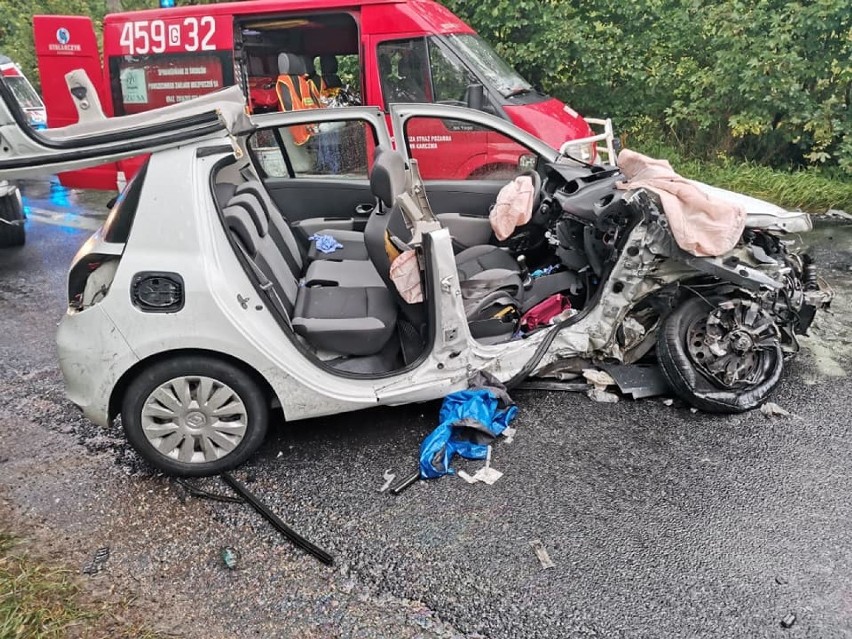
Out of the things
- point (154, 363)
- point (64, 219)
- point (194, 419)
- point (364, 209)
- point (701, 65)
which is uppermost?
point (701, 65)

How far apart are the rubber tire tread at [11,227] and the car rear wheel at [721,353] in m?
6.54

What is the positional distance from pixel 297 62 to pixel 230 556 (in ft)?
19.7

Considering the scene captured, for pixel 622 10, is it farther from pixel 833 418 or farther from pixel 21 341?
pixel 21 341

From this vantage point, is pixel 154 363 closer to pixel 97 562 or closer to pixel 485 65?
pixel 97 562

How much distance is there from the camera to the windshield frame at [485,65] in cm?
641

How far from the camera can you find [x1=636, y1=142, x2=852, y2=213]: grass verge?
7.64 meters

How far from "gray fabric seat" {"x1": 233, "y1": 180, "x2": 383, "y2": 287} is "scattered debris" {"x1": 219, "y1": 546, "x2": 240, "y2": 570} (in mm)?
1664

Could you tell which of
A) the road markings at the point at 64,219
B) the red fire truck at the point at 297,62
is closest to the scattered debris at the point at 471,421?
the red fire truck at the point at 297,62

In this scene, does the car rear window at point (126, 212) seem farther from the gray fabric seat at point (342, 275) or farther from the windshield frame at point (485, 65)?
the windshield frame at point (485, 65)

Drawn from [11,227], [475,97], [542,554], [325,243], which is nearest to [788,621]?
[542,554]

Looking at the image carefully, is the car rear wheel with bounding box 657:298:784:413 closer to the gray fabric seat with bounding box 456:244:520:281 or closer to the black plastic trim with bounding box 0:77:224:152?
the gray fabric seat with bounding box 456:244:520:281

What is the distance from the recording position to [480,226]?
464 centimetres

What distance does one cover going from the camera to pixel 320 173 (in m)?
4.93

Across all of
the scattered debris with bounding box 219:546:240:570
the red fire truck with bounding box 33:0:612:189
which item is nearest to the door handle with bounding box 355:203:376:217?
the red fire truck with bounding box 33:0:612:189
